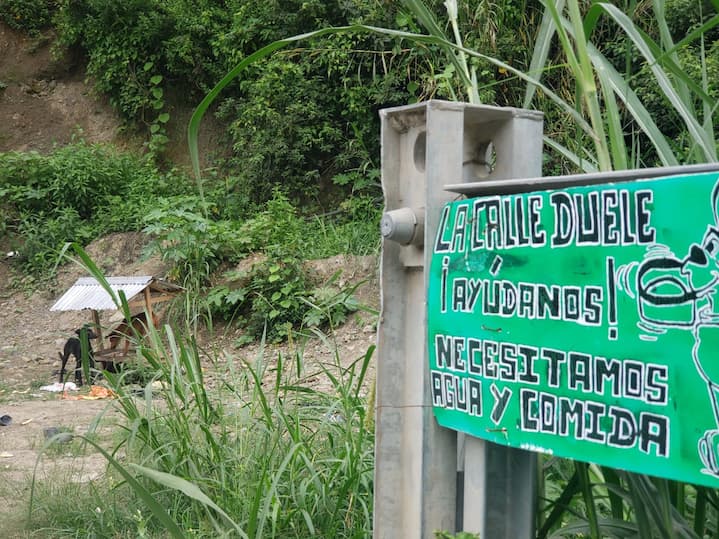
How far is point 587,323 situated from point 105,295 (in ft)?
20.6

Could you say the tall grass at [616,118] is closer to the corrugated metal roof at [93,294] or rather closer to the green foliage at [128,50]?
the corrugated metal roof at [93,294]

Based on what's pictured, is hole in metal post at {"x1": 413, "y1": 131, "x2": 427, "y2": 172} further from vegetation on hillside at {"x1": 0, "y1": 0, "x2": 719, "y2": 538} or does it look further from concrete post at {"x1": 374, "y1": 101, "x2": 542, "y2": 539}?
vegetation on hillside at {"x1": 0, "y1": 0, "x2": 719, "y2": 538}

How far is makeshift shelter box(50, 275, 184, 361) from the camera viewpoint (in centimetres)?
704

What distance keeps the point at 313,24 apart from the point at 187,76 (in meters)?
2.38

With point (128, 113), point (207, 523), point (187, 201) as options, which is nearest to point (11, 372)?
point (187, 201)

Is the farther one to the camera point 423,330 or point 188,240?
point 188,240

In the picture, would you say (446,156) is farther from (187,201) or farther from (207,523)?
(187,201)

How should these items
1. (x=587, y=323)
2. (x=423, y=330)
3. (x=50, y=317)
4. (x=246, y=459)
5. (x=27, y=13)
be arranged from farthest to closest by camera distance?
(x=27, y=13)
(x=50, y=317)
(x=246, y=459)
(x=423, y=330)
(x=587, y=323)

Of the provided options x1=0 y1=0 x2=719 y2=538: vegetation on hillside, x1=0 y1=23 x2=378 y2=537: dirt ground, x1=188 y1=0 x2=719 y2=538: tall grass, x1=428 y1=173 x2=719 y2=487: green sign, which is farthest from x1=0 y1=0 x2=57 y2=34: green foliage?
x1=428 y1=173 x2=719 y2=487: green sign

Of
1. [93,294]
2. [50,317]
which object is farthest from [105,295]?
[50,317]

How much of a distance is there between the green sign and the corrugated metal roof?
18.8ft

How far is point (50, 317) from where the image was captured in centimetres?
949

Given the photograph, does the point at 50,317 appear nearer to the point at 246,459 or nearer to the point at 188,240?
the point at 188,240

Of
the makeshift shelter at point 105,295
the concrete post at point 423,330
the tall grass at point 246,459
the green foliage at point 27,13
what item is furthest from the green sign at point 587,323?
the green foliage at point 27,13
